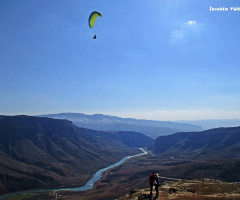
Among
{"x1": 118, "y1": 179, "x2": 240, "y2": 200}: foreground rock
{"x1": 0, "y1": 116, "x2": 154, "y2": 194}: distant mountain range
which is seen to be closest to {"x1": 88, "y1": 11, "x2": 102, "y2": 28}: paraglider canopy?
{"x1": 118, "y1": 179, "x2": 240, "y2": 200}: foreground rock

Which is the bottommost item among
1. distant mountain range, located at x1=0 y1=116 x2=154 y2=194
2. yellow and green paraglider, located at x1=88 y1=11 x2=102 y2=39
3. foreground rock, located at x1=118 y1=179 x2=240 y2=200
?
distant mountain range, located at x1=0 y1=116 x2=154 y2=194

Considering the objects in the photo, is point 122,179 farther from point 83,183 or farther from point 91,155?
point 91,155

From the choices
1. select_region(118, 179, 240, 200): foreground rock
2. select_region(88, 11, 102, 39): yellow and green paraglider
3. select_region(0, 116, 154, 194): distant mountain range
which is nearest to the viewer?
select_region(118, 179, 240, 200): foreground rock

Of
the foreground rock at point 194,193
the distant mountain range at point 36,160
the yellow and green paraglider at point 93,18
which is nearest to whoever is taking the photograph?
the foreground rock at point 194,193

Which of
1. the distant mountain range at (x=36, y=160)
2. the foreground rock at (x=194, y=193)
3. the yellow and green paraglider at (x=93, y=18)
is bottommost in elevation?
the distant mountain range at (x=36, y=160)

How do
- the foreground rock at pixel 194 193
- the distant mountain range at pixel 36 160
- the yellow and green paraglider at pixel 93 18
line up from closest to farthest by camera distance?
the foreground rock at pixel 194 193, the yellow and green paraglider at pixel 93 18, the distant mountain range at pixel 36 160

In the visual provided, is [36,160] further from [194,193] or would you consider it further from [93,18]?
[194,193]

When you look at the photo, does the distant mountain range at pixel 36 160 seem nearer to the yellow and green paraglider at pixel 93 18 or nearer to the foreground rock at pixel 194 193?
the foreground rock at pixel 194 193

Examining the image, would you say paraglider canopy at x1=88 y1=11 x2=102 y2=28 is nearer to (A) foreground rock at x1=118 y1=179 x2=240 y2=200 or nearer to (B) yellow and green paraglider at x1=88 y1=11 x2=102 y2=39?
(B) yellow and green paraglider at x1=88 y1=11 x2=102 y2=39

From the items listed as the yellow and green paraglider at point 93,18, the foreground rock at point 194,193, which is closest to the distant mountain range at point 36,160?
the foreground rock at point 194,193

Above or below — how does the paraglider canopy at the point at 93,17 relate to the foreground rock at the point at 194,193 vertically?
above

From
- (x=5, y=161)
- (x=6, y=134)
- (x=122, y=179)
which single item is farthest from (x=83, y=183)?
(x=6, y=134)

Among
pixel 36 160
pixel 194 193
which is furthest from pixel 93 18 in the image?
pixel 36 160

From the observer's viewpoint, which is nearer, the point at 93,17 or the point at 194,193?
the point at 194,193
